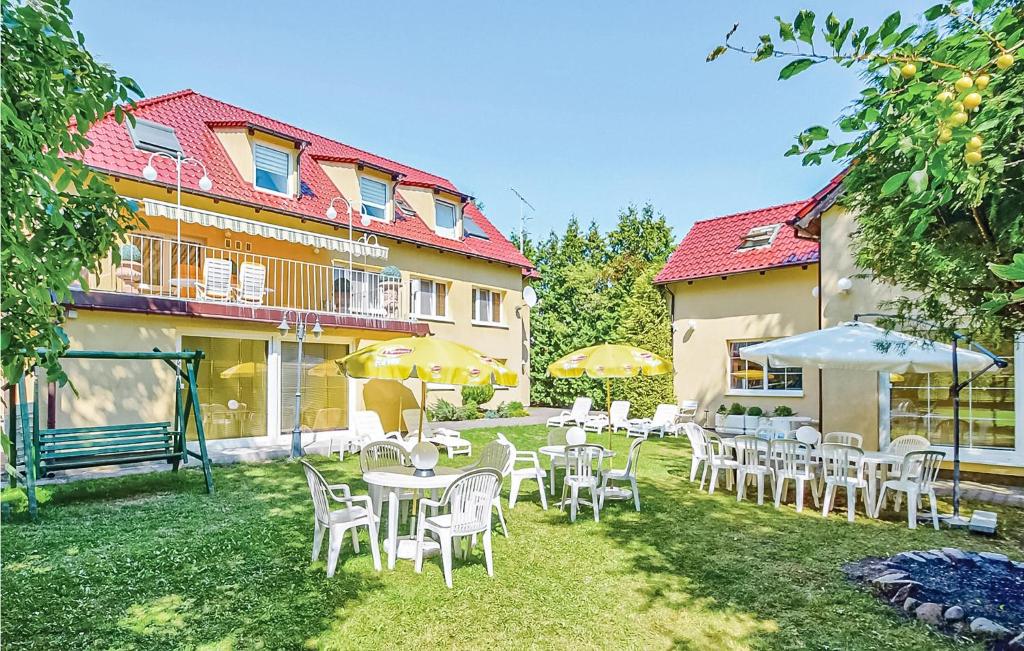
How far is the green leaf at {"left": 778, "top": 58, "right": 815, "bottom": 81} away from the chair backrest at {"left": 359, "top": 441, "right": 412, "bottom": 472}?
21.6 ft

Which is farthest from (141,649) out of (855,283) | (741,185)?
(741,185)

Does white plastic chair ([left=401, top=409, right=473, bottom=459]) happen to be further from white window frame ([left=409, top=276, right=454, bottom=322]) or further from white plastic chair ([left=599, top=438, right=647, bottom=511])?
white plastic chair ([left=599, top=438, right=647, bottom=511])

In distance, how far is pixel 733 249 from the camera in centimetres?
2003

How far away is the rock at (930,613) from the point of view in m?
4.96

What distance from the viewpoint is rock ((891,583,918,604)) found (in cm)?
536

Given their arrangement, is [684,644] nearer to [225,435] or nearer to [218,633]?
[218,633]

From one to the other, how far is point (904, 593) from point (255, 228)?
14.3 metres

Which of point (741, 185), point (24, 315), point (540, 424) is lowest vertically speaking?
point (540, 424)

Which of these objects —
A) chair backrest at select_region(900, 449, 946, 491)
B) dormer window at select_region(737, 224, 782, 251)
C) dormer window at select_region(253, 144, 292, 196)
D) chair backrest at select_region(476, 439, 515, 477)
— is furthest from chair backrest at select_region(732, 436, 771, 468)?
dormer window at select_region(253, 144, 292, 196)

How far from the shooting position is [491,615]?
5.13m

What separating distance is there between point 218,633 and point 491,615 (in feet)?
7.26

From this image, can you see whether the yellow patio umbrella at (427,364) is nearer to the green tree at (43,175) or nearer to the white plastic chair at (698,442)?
the green tree at (43,175)

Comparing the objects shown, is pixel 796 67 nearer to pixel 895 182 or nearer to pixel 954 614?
pixel 895 182

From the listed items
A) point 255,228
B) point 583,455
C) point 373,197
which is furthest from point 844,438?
point 373,197
